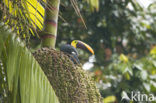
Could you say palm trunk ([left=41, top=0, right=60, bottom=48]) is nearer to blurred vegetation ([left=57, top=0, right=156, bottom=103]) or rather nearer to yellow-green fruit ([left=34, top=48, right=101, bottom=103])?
yellow-green fruit ([left=34, top=48, right=101, bottom=103])

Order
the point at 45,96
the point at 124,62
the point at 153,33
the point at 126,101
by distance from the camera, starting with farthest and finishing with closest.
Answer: the point at 153,33
the point at 124,62
the point at 126,101
the point at 45,96

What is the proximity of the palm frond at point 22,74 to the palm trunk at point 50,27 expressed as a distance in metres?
0.32

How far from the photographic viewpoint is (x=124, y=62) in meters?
3.59

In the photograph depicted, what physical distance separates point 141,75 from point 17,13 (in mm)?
2281

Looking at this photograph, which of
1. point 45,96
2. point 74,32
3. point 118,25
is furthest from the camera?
point 118,25

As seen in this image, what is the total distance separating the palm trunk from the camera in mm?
1616

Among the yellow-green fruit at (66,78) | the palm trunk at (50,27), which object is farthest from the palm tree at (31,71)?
the palm trunk at (50,27)

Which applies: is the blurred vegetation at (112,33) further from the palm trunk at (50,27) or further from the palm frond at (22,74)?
the palm frond at (22,74)

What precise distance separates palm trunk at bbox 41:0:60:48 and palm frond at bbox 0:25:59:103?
325 millimetres

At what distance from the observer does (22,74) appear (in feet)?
4.08

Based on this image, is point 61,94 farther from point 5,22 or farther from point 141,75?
point 141,75

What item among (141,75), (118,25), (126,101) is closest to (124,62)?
(141,75)

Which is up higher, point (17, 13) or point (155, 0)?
point (155, 0)

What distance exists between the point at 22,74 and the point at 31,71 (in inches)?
1.7
